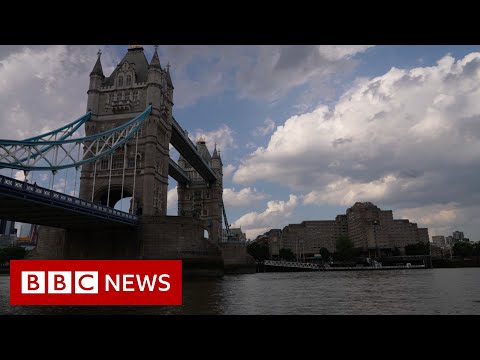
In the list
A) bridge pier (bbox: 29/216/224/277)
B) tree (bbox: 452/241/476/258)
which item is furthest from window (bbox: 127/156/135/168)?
tree (bbox: 452/241/476/258)

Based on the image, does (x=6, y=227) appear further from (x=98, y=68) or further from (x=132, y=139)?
(x=132, y=139)

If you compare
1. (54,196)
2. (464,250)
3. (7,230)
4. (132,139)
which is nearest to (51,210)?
(54,196)

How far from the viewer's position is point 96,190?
37.7m

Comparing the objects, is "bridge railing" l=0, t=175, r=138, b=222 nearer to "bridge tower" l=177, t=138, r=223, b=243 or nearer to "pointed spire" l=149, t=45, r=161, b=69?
"pointed spire" l=149, t=45, r=161, b=69

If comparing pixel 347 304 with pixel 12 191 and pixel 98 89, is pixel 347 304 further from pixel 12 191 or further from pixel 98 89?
pixel 98 89

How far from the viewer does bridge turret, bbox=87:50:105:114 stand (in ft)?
129

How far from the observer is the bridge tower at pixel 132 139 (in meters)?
37.1

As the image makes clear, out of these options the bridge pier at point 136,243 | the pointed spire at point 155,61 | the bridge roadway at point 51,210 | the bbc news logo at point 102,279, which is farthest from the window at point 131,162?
the bbc news logo at point 102,279

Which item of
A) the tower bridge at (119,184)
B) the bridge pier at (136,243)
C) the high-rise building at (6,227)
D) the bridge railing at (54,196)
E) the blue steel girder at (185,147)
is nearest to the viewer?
the bridge railing at (54,196)

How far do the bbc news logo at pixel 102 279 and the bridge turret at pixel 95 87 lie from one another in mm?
34140

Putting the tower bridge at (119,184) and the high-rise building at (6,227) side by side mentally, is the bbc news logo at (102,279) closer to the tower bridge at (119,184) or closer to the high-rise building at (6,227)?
the tower bridge at (119,184)
